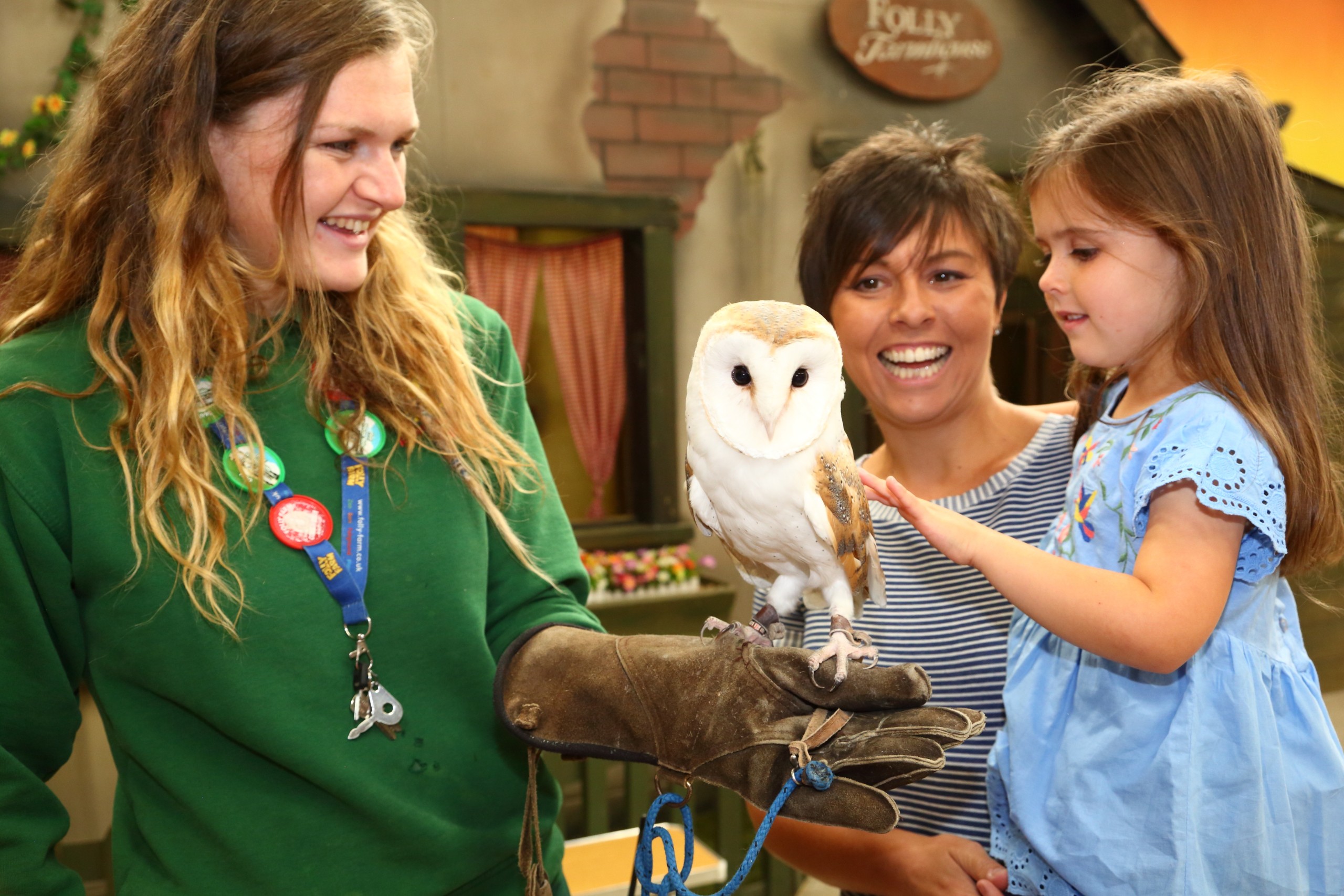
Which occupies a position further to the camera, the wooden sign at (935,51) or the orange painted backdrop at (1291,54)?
the wooden sign at (935,51)

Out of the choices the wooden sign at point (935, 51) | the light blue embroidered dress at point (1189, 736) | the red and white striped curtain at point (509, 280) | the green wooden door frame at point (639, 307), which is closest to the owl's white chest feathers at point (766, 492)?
the light blue embroidered dress at point (1189, 736)

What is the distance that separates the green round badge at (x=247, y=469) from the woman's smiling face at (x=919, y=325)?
0.63 m

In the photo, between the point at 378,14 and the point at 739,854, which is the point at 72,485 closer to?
the point at 378,14

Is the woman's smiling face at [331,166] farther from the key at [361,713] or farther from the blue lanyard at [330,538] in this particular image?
the key at [361,713]

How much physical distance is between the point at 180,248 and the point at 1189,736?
1.06 m

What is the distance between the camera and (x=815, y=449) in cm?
81

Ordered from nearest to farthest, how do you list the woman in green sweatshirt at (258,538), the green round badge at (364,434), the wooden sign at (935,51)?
the woman in green sweatshirt at (258,538)
the green round badge at (364,434)
the wooden sign at (935,51)

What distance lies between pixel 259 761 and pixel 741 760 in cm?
48

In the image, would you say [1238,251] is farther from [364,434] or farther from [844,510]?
[364,434]

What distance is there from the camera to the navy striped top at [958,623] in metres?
1.02

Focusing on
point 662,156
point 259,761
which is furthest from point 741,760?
point 662,156

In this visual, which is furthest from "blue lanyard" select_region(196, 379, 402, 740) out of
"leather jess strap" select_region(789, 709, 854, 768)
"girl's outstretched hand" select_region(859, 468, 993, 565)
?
"girl's outstretched hand" select_region(859, 468, 993, 565)

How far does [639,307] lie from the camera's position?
245 cm

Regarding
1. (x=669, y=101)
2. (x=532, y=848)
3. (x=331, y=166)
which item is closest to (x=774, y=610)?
(x=532, y=848)
